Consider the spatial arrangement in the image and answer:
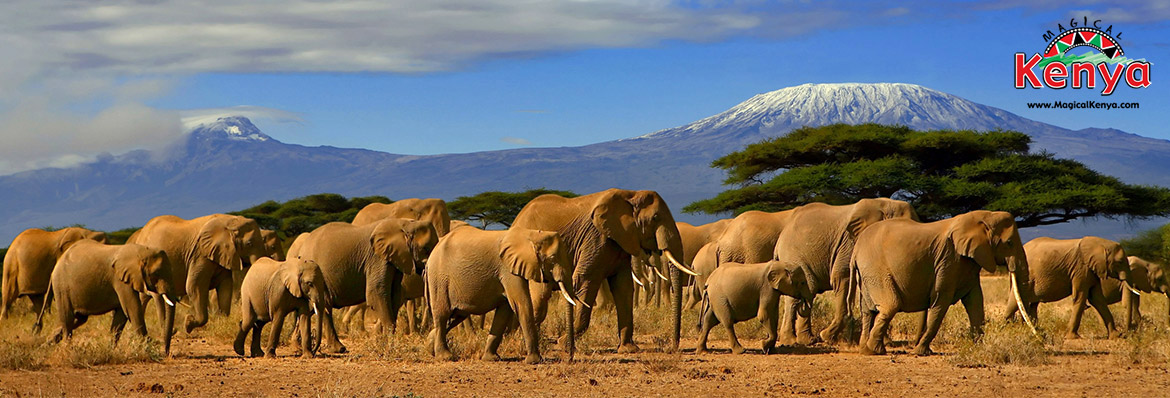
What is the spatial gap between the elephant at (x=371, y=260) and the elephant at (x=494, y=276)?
1.57 metres

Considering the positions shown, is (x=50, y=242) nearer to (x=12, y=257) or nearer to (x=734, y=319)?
(x=12, y=257)

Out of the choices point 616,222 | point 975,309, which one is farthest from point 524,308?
point 975,309

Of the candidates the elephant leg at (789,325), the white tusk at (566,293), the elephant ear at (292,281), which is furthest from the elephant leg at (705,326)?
the elephant ear at (292,281)

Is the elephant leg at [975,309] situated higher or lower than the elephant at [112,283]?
lower

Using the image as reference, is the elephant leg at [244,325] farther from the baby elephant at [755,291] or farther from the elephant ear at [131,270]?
the baby elephant at [755,291]

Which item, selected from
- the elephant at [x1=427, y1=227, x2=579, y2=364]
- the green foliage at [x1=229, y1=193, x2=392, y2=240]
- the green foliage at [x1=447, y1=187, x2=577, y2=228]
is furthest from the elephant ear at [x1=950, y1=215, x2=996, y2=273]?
the green foliage at [x1=447, y1=187, x2=577, y2=228]

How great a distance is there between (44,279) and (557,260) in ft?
39.3

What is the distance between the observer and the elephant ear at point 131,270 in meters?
15.5

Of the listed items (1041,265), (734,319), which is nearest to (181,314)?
(734,319)

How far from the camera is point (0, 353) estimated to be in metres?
14.1

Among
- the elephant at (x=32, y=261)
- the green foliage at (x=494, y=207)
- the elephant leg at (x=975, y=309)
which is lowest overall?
the green foliage at (x=494, y=207)

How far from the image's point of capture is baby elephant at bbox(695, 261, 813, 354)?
15148 millimetres

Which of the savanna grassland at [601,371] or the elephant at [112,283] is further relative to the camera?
the elephant at [112,283]

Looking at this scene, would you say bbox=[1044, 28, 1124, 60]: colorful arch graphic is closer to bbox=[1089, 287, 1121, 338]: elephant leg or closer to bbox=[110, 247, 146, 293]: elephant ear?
bbox=[1089, 287, 1121, 338]: elephant leg
